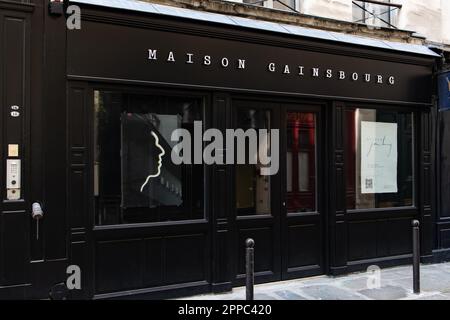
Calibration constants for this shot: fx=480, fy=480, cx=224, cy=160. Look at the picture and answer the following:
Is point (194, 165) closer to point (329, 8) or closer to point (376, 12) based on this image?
point (329, 8)

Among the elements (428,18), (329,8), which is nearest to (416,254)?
(329,8)

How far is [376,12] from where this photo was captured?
9.05 meters

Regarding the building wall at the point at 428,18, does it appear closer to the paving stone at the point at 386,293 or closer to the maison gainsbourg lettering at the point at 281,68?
the maison gainsbourg lettering at the point at 281,68

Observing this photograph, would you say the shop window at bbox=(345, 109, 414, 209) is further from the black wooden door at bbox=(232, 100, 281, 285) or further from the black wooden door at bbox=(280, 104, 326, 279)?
the black wooden door at bbox=(232, 100, 281, 285)

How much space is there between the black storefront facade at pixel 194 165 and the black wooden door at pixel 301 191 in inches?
1.0

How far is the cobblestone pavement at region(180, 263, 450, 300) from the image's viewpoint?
6734mm

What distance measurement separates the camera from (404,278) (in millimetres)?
7844

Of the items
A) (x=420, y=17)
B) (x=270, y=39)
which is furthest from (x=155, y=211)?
(x=420, y=17)

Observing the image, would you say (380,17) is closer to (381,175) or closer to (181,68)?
(381,175)

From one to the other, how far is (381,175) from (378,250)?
1.34 m

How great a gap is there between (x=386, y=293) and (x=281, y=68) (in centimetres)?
366

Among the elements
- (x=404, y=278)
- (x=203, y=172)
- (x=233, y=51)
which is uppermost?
(x=233, y=51)

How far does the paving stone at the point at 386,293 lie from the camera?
22.1 feet

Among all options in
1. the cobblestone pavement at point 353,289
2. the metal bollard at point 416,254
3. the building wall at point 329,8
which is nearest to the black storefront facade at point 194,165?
the cobblestone pavement at point 353,289
